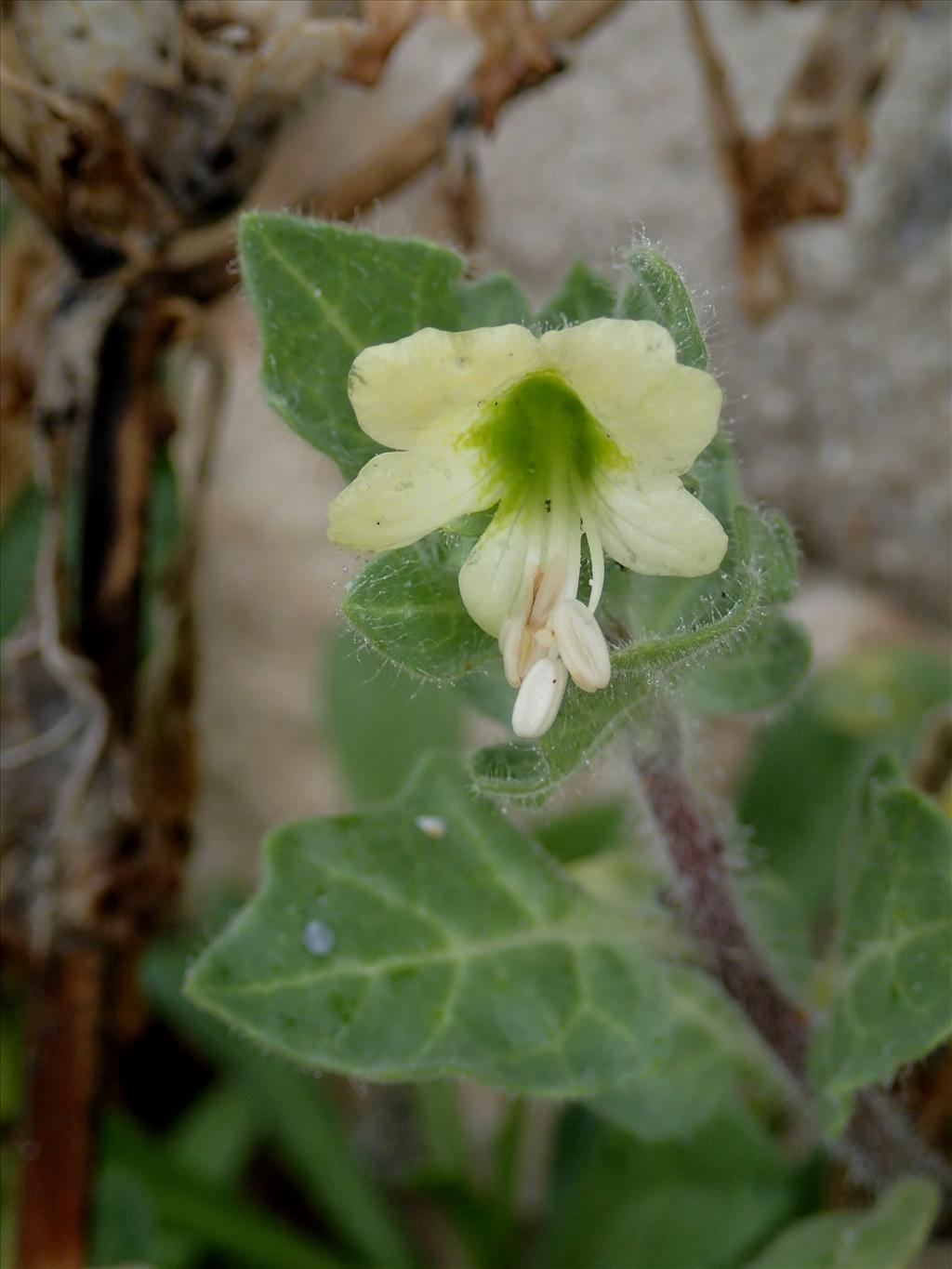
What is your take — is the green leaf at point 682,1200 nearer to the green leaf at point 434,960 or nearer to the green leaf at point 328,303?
the green leaf at point 434,960

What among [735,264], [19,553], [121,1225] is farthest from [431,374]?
[735,264]

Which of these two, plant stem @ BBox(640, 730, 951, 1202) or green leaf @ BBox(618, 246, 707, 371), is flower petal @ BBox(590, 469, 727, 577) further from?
plant stem @ BBox(640, 730, 951, 1202)

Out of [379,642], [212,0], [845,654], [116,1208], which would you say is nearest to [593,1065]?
[379,642]

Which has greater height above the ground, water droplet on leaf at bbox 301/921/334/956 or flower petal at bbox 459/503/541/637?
flower petal at bbox 459/503/541/637

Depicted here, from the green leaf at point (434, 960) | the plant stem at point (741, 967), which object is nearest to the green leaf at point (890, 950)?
the plant stem at point (741, 967)

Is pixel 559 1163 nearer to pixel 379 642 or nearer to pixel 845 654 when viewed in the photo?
pixel 845 654

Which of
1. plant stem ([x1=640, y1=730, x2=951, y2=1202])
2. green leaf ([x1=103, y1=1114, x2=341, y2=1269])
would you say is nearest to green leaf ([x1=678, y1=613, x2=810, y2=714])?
plant stem ([x1=640, y1=730, x2=951, y2=1202])

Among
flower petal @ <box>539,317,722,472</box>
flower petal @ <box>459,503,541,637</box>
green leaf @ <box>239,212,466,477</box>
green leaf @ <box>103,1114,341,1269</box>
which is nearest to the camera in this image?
flower petal @ <box>539,317,722,472</box>

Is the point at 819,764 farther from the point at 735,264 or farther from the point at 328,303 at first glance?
the point at 328,303
